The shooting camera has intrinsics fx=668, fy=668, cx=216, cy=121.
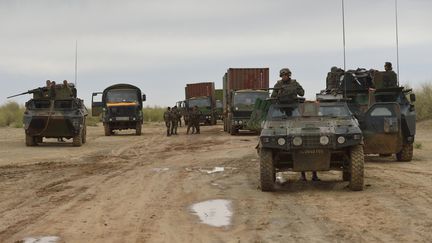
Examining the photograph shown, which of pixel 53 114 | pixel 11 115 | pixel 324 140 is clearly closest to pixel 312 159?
pixel 324 140

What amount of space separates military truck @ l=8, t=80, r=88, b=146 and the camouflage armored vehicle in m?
13.7

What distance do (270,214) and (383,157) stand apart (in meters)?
9.88

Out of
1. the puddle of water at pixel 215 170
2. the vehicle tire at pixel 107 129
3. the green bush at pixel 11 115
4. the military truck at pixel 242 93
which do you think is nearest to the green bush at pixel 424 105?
the military truck at pixel 242 93

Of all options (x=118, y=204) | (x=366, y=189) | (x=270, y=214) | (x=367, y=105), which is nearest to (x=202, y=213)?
(x=270, y=214)

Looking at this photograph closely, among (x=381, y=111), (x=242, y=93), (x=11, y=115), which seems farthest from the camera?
(x=11, y=115)

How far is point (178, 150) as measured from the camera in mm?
21594

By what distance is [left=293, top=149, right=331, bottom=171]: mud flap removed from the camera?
1059 centimetres

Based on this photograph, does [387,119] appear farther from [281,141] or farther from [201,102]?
[201,102]

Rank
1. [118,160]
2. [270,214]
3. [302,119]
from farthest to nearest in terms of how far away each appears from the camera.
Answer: [118,160] → [302,119] → [270,214]

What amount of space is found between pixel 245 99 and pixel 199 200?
2105 cm

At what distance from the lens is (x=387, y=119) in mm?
15453

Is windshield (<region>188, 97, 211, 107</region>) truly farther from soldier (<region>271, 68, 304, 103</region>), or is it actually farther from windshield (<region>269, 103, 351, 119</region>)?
windshield (<region>269, 103, 351, 119</region>)

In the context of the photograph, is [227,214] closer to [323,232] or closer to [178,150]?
[323,232]

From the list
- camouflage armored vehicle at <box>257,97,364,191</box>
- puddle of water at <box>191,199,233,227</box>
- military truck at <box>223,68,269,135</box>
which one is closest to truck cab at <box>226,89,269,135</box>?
military truck at <box>223,68,269,135</box>
